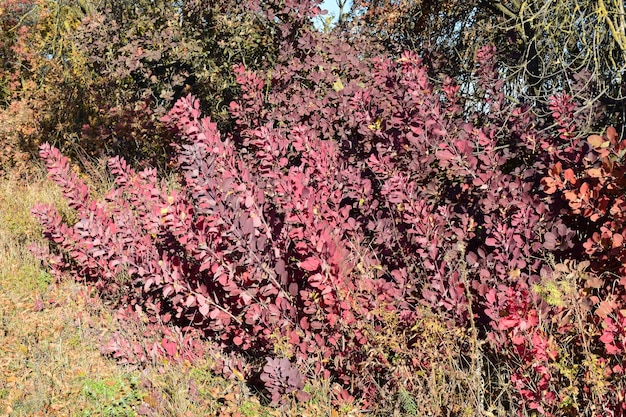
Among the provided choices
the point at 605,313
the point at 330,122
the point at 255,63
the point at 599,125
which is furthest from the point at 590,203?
the point at 255,63

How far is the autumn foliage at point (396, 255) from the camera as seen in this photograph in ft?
8.68

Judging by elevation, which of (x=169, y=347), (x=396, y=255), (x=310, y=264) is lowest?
(x=169, y=347)

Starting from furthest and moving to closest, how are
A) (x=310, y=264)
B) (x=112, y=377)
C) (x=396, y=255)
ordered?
(x=112, y=377), (x=396, y=255), (x=310, y=264)

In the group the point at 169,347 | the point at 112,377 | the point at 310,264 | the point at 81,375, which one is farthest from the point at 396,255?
the point at 81,375

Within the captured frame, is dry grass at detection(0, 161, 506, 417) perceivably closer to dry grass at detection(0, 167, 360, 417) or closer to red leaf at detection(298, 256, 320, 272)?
A: dry grass at detection(0, 167, 360, 417)

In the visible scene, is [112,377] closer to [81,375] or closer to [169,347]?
A: [81,375]

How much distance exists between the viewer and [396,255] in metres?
3.47

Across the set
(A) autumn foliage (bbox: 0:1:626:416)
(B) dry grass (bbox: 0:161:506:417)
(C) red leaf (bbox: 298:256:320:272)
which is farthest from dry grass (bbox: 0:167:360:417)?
(C) red leaf (bbox: 298:256:320:272)

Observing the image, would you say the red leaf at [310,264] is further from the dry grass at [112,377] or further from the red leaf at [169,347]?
the red leaf at [169,347]

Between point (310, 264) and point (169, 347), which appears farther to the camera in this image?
point (169, 347)

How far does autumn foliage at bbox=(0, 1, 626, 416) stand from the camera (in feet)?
8.68

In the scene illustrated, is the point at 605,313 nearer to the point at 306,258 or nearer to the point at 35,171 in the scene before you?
the point at 306,258

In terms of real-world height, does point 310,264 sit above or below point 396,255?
below

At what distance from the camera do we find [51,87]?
35.3 feet
